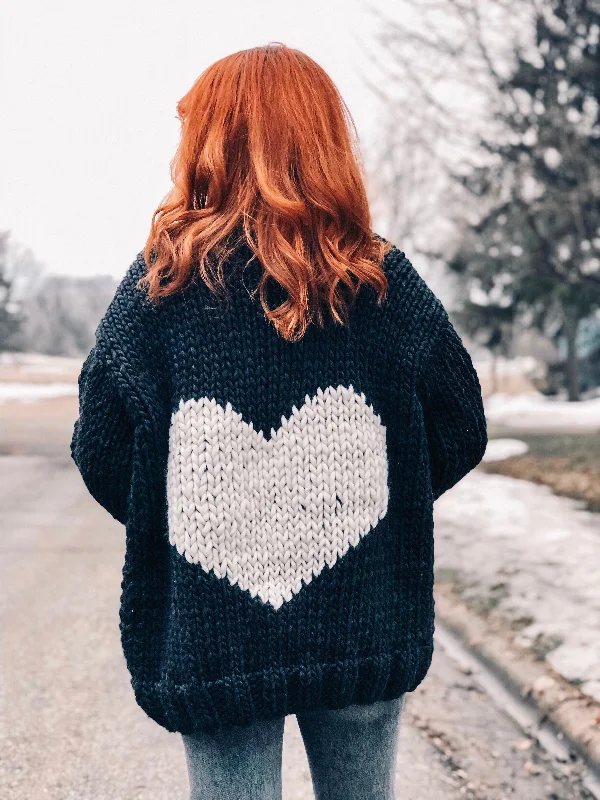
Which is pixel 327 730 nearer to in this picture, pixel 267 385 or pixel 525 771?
pixel 267 385

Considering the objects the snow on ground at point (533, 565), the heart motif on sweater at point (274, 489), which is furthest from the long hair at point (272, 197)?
the snow on ground at point (533, 565)

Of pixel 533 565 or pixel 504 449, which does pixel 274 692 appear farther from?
pixel 504 449

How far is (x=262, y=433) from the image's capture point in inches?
55.4

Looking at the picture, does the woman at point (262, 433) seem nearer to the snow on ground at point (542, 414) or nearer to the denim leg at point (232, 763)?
the denim leg at point (232, 763)

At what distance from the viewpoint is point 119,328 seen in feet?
4.69

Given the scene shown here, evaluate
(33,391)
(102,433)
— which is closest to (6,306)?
(33,391)

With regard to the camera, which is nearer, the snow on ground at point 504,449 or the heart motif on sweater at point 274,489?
the heart motif on sweater at point 274,489

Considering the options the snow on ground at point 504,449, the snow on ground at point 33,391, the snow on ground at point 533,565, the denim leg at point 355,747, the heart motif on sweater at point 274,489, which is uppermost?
the heart motif on sweater at point 274,489

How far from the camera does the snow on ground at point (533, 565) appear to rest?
3811 millimetres

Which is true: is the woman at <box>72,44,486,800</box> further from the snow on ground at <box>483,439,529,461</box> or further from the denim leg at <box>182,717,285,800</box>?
the snow on ground at <box>483,439,529,461</box>

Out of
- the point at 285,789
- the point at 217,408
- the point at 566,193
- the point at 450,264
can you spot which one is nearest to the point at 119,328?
the point at 217,408

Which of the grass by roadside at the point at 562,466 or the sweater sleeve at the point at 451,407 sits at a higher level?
the sweater sleeve at the point at 451,407

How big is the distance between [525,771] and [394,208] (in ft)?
74.7

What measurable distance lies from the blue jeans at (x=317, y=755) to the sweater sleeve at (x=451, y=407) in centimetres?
45
